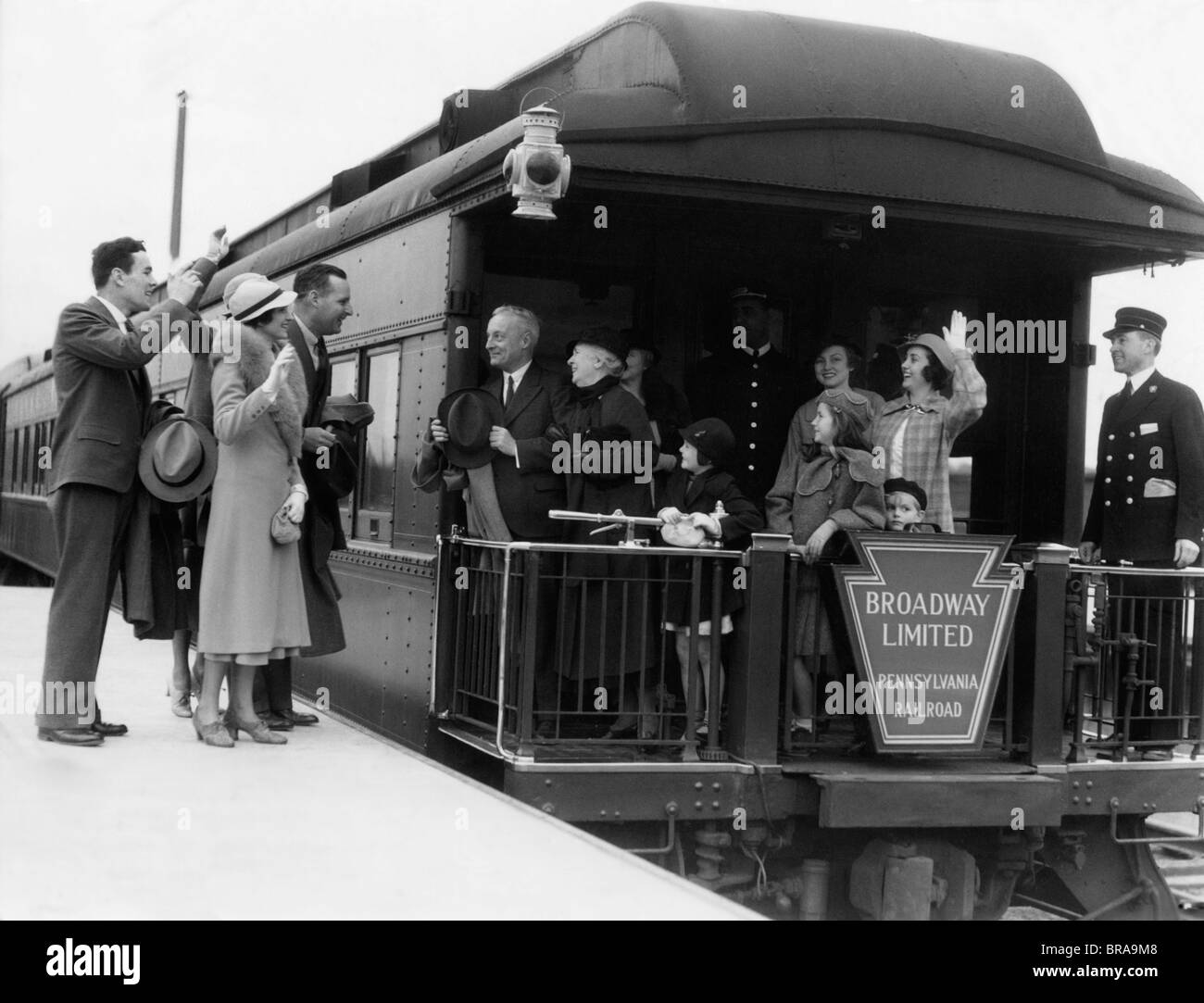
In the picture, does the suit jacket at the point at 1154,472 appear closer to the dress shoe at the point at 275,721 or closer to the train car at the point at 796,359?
the train car at the point at 796,359

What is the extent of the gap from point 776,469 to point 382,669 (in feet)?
8.37

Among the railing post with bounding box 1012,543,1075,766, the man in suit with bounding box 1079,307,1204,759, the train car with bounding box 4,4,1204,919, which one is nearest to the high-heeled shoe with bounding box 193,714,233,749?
the train car with bounding box 4,4,1204,919

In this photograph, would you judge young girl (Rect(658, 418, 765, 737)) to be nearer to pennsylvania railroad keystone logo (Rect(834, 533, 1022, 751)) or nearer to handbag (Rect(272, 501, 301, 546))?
pennsylvania railroad keystone logo (Rect(834, 533, 1022, 751))

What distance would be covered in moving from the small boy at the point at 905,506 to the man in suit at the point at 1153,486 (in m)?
1.21

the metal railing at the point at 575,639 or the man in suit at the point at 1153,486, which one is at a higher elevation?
the man in suit at the point at 1153,486

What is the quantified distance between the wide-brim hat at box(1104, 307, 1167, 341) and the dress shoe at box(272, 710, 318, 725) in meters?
4.83

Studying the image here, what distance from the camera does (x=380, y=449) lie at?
8.80 meters

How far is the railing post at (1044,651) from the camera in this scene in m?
7.15

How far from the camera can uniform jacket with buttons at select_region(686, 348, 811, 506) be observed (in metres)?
8.36

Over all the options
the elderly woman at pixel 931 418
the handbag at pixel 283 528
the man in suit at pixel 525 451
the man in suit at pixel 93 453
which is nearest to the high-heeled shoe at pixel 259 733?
the man in suit at pixel 93 453

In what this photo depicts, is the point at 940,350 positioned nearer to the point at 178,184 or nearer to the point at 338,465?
the point at 338,465

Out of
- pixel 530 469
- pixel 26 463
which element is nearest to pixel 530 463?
pixel 530 469

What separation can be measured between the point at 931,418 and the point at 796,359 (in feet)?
5.79

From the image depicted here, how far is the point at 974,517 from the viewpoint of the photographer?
30.4ft
